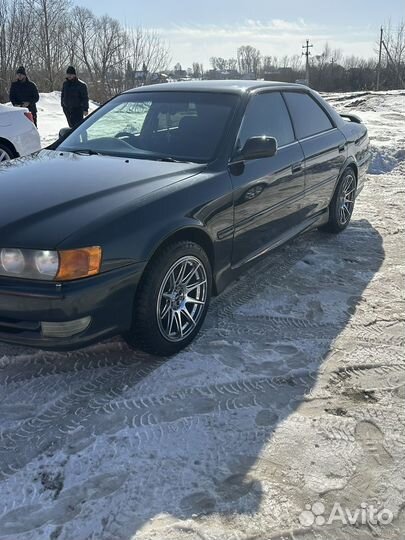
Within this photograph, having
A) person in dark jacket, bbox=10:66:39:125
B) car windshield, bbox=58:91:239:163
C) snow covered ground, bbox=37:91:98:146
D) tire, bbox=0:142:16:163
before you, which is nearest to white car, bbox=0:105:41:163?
tire, bbox=0:142:16:163

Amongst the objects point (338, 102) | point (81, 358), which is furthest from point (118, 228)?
point (338, 102)

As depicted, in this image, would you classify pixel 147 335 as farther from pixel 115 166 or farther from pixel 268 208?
pixel 268 208

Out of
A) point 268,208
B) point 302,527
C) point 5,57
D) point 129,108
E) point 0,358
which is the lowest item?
point 302,527

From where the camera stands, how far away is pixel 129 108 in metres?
4.26

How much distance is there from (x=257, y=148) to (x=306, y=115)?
4.93ft

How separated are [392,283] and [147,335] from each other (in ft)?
7.54

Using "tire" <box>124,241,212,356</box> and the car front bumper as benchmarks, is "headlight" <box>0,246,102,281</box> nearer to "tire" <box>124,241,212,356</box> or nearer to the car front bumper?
the car front bumper

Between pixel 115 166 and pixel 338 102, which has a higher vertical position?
pixel 338 102

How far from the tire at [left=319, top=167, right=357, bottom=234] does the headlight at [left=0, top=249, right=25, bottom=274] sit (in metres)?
3.46

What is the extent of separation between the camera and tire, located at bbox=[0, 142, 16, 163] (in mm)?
6824

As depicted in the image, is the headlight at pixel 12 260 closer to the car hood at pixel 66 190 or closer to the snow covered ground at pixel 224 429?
the car hood at pixel 66 190

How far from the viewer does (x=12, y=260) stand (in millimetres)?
2572
